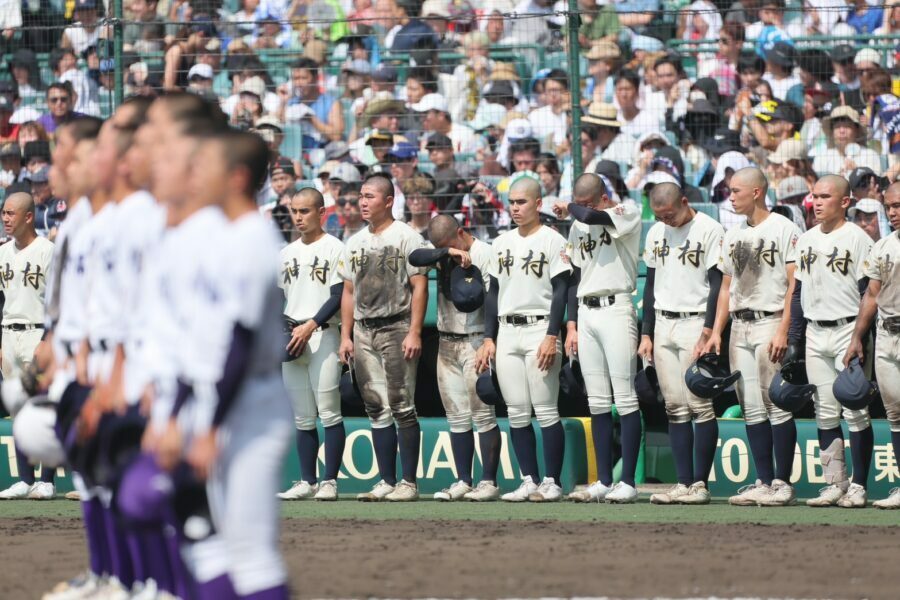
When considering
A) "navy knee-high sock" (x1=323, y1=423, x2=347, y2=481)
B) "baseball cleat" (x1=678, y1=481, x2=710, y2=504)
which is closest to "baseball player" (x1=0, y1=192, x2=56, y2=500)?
"navy knee-high sock" (x1=323, y1=423, x2=347, y2=481)

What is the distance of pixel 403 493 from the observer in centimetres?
1036

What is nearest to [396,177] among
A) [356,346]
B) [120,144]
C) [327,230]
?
[327,230]

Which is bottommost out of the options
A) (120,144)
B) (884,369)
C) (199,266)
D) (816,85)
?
(884,369)

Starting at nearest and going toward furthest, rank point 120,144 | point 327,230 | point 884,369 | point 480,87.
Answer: point 120,144 → point 884,369 → point 327,230 → point 480,87

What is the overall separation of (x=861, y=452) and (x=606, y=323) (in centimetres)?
186

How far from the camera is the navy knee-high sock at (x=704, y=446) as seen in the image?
978cm

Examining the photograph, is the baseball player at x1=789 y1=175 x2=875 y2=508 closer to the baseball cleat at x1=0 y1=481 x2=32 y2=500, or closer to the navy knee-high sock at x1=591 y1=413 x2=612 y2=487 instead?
the navy knee-high sock at x1=591 y1=413 x2=612 y2=487

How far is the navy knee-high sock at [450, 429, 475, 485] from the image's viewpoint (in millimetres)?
10453

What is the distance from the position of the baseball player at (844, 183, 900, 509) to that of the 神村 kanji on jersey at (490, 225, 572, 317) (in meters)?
2.00

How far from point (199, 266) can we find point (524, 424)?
20.7 feet

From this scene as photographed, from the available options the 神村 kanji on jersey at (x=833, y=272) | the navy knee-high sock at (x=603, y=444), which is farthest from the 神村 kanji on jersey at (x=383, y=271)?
the 神村 kanji on jersey at (x=833, y=272)

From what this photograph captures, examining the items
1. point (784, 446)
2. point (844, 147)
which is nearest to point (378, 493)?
point (784, 446)

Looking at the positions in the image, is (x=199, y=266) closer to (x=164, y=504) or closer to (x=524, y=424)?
(x=164, y=504)

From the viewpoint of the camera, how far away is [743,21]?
13.6 metres
